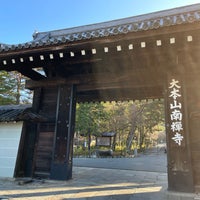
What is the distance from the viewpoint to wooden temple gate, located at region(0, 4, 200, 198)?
3.62 m

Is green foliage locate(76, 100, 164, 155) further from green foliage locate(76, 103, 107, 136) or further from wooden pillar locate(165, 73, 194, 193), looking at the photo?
wooden pillar locate(165, 73, 194, 193)

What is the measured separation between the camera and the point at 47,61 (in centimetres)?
454

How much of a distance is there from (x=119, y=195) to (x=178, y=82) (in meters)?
2.69

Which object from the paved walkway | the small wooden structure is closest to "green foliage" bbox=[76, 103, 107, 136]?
the small wooden structure

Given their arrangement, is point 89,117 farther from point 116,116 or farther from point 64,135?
point 64,135

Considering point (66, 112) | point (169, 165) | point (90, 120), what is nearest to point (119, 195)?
point (169, 165)

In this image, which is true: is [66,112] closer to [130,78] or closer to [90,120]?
[130,78]

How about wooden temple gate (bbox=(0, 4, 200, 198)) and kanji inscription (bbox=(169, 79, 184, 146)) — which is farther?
kanji inscription (bbox=(169, 79, 184, 146))

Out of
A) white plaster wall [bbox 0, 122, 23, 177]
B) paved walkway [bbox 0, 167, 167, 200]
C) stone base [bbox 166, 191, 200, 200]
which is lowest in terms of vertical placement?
paved walkway [bbox 0, 167, 167, 200]

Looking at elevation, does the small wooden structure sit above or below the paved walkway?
above

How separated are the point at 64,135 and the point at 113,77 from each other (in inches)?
78.0

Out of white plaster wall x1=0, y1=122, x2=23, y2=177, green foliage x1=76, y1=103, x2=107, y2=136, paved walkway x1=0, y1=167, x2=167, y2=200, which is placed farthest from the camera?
green foliage x1=76, y1=103, x2=107, y2=136

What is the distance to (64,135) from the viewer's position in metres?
4.91

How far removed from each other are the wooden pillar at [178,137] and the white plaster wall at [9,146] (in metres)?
3.83
